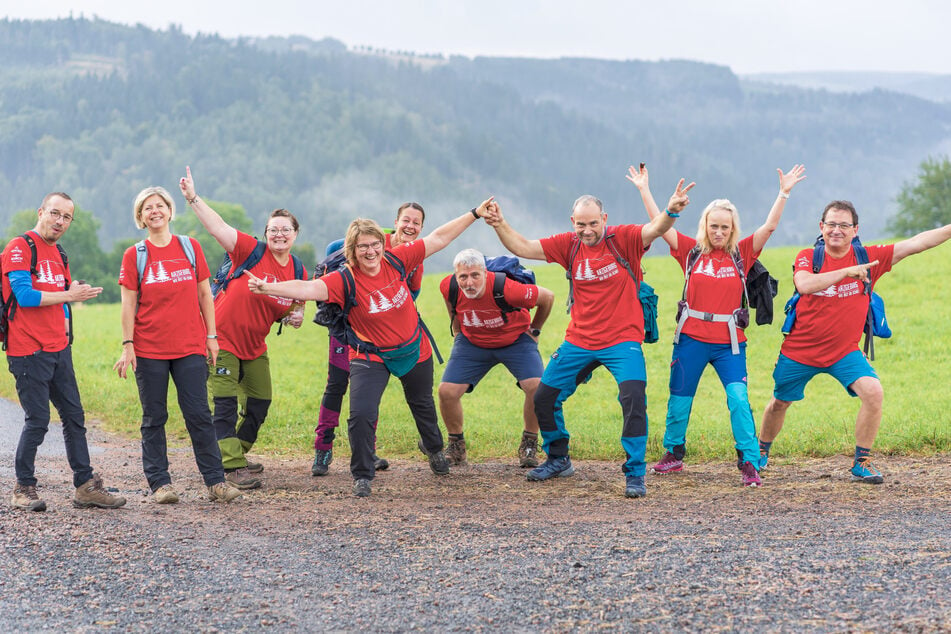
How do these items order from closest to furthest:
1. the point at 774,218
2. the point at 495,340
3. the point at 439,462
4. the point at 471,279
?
the point at 774,218, the point at 471,279, the point at 439,462, the point at 495,340

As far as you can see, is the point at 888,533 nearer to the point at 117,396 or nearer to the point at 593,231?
the point at 593,231

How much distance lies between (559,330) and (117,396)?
610 inches

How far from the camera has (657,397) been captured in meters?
18.8

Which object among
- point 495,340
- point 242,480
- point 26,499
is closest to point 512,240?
point 495,340

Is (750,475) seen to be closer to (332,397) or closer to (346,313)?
(346,313)

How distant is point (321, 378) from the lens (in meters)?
21.9

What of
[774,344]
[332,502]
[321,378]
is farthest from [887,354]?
[332,502]

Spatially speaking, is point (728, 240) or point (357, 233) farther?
point (728, 240)

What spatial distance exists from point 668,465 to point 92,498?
5140 mm

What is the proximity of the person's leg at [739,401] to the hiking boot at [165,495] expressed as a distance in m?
4.69

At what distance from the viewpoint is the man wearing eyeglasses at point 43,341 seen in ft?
23.5

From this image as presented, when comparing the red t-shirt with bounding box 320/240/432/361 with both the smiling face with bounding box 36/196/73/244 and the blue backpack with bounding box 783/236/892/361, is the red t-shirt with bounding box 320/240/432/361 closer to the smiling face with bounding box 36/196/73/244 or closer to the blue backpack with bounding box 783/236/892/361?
the smiling face with bounding box 36/196/73/244

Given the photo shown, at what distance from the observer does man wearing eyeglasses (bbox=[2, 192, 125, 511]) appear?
7164 mm

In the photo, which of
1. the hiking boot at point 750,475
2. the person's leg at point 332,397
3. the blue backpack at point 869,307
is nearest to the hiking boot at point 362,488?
the person's leg at point 332,397
